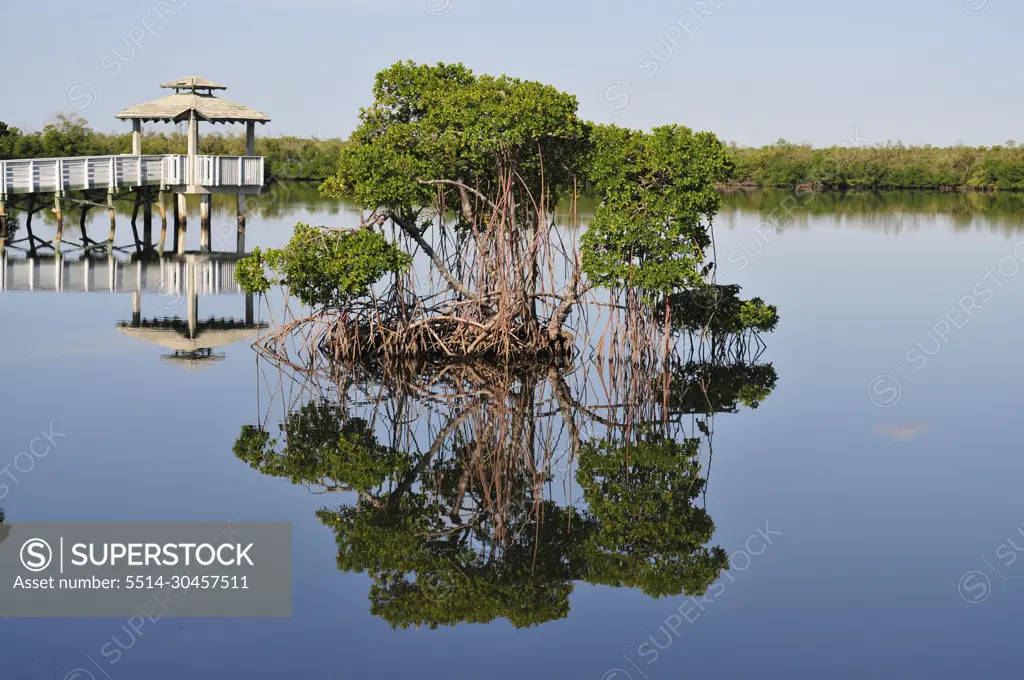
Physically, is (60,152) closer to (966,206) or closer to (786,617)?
(966,206)

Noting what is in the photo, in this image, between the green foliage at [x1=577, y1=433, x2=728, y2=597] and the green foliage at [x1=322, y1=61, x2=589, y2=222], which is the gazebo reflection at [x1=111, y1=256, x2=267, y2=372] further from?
the green foliage at [x1=577, y1=433, x2=728, y2=597]

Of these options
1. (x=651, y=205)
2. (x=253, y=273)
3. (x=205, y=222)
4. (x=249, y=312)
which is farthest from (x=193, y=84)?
(x=651, y=205)

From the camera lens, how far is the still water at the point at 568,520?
28.9ft

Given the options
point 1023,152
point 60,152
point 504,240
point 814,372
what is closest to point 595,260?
point 504,240

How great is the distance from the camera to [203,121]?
3212 centimetres

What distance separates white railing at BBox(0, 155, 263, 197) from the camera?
3056 cm

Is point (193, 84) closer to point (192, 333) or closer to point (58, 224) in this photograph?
point (58, 224)

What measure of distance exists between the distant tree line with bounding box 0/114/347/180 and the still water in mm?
29584

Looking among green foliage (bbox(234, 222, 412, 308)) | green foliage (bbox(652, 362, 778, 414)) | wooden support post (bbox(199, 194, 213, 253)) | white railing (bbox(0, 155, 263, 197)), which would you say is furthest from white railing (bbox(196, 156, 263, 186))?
green foliage (bbox(652, 362, 778, 414))

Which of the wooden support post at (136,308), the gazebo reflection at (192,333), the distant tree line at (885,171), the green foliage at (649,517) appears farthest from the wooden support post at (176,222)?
the distant tree line at (885,171)

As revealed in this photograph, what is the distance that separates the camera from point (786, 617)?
30.9 feet

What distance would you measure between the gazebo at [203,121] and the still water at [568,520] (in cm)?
1030

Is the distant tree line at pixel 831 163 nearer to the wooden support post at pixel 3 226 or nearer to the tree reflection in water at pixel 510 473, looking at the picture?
the wooden support post at pixel 3 226

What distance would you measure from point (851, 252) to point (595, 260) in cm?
2147
